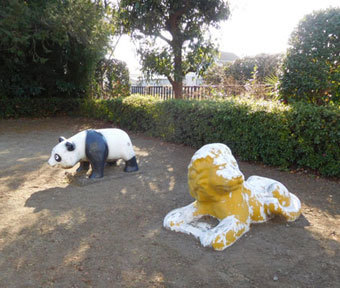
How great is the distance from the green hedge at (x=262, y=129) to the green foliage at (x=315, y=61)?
2.87 ft

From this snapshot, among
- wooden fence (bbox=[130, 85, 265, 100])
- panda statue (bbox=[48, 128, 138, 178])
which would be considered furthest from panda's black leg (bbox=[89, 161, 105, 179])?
wooden fence (bbox=[130, 85, 265, 100])

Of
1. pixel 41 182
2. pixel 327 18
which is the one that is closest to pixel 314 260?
pixel 41 182

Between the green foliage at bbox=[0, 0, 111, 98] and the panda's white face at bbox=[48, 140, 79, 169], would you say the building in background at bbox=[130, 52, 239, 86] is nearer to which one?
the green foliage at bbox=[0, 0, 111, 98]

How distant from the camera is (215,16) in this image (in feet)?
38.6

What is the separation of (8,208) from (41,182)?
132 cm

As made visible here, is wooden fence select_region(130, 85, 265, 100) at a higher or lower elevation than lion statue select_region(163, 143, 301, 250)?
higher

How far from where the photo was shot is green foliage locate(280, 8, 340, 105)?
6.91 m

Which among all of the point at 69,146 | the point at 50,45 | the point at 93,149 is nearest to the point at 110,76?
the point at 50,45

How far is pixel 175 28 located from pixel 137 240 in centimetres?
997

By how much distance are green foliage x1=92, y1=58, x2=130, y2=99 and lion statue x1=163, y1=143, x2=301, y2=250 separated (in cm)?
1482

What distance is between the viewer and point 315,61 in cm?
710

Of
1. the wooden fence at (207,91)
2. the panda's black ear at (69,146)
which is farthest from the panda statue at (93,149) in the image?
the wooden fence at (207,91)

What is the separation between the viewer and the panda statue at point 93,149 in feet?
18.2

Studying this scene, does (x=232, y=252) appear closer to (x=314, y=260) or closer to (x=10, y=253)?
(x=314, y=260)
